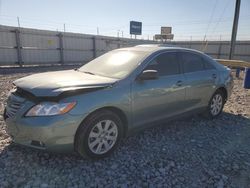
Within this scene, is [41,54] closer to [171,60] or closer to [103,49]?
[103,49]

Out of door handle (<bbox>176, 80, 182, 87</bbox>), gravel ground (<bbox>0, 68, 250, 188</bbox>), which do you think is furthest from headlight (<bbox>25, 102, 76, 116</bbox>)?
door handle (<bbox>176, 80, 182, 87</bbox>)

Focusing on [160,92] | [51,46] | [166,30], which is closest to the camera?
[160,92]

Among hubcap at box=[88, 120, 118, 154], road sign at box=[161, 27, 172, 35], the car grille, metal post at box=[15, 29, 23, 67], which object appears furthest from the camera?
road sign at box=[161, 27, 172, 35]

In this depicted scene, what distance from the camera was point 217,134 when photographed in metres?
4.51

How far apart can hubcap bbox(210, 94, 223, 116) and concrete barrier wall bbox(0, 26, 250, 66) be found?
9640 mm

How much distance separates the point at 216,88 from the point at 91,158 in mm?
3416

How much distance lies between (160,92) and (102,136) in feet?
4.20

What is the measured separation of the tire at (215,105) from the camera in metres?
5.24

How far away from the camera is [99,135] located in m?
3.26

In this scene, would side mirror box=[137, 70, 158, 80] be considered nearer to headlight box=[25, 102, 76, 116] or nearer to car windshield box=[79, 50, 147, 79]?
car windshield box=[79, 50, 147, 79]

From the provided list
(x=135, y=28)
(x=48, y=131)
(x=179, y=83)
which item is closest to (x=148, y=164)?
(x=48, y=131)

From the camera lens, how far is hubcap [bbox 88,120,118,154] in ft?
10.5

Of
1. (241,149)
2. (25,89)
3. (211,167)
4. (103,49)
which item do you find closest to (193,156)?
(211,167)

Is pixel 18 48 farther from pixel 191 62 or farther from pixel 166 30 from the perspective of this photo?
pixel 166 30
